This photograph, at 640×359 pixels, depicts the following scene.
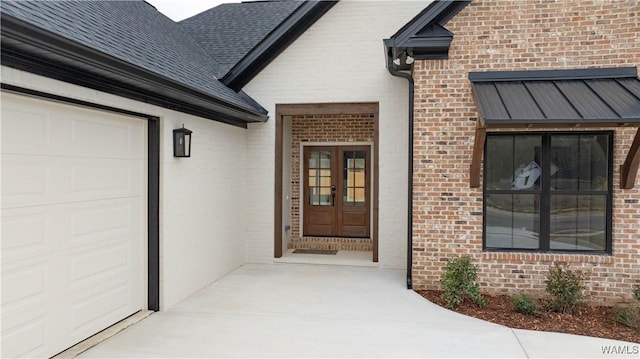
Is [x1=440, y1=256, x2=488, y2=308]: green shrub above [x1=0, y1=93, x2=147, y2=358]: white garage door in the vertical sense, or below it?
below

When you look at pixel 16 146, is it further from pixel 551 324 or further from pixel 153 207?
pixel 551 324

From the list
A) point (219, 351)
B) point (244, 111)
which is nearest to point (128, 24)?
point (244, 111)

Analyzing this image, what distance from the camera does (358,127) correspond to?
998 centimetres

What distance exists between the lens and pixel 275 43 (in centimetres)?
819

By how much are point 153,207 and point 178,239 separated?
64cm

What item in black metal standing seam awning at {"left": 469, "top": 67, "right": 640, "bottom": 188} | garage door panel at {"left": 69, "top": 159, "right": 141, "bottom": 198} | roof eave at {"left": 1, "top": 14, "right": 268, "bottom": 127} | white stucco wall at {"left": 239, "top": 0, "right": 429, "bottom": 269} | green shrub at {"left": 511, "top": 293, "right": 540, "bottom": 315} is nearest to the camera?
roof eave at {"left": 1, "top": 14, "right": 268, "bottom": 127}

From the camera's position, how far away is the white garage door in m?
3.67

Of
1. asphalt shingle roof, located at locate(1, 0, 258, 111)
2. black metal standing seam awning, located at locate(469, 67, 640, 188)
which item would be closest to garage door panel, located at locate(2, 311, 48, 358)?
asphalt shingle roof, located at locate(1, 0, 258, 111)

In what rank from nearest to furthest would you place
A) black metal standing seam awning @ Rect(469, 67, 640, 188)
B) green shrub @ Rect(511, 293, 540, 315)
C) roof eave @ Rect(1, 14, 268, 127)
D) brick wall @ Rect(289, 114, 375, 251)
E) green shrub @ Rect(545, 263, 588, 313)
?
roof eave @ Rect(1, 14, 268, 127) < black metal standing seam awning @ Rect(469, 67, 640, 188) < green shrub @ Rect(511, 293, 540, 315) < green shrub @ Rect(545, 263, 588, 313) < brick wall @ Rect(289, 114, 375, 251)

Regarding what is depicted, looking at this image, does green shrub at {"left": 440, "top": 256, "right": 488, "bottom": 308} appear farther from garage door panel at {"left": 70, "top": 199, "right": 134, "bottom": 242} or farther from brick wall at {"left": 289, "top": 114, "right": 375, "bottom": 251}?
garage door panel at {"left": 70, "top": 199, "right": 134, "bottom": 242}

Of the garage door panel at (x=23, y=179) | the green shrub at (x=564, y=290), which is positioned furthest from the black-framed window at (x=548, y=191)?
the garage door panel at (x=23, y=179)

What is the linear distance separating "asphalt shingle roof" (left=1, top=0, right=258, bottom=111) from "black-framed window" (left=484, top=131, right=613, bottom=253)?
14.1 ft

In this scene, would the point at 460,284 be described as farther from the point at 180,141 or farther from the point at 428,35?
the point at 180,141

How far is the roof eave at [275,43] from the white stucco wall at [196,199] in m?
1.04
